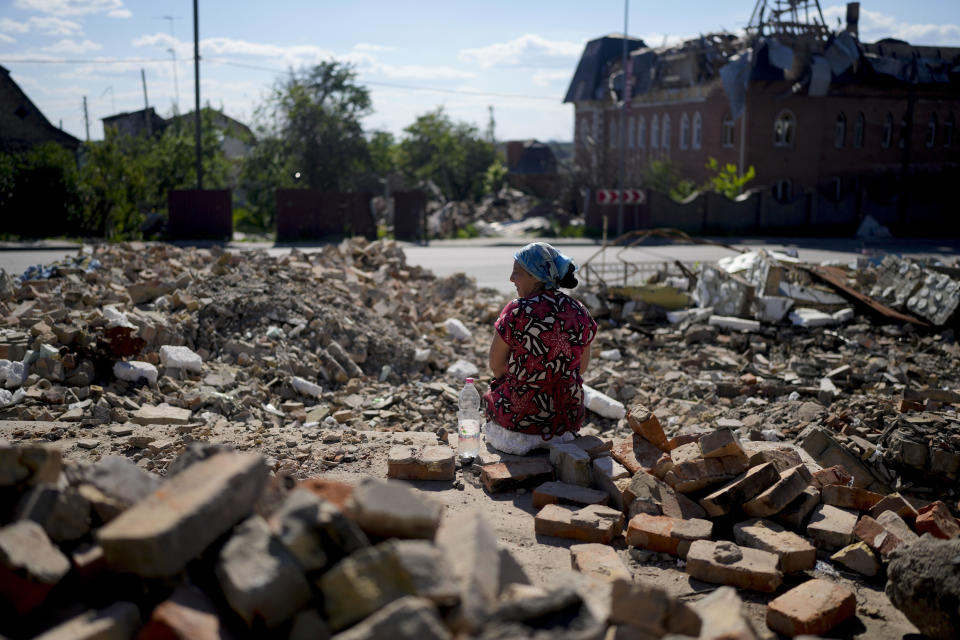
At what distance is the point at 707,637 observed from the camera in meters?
2.14

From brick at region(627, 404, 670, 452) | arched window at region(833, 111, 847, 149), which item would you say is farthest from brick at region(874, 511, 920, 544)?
arched window at region(833, 111, 847, 149)

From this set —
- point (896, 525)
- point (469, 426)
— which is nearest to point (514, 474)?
point (469, 426)

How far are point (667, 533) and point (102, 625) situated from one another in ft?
7.81

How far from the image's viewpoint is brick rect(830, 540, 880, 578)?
3.34 meters

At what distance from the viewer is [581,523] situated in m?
3.57

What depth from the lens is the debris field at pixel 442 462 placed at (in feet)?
6.53

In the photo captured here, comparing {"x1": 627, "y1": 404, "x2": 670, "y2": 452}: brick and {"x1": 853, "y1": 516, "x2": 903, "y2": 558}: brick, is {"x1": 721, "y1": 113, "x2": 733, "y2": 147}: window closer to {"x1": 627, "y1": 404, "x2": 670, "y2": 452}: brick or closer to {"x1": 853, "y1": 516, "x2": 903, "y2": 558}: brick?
{"x1": 627, "y1": 404, "x2": 670, "y2": 452}: brick

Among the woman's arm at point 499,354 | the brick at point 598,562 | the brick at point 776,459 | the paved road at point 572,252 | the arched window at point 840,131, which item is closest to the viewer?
the brick at point 598,562

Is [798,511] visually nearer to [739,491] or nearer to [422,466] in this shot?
[739,491]

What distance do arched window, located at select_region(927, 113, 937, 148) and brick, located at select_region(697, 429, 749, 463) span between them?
3478 centimetres

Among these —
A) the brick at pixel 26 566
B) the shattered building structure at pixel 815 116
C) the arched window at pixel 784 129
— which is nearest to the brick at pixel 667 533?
the brick at pixel 26 566

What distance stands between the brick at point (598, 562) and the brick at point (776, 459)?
0.99 m

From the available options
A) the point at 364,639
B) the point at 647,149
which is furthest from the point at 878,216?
the point at 364,639

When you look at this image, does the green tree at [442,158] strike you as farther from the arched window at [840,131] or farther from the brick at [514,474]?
the brick at [514,474]
